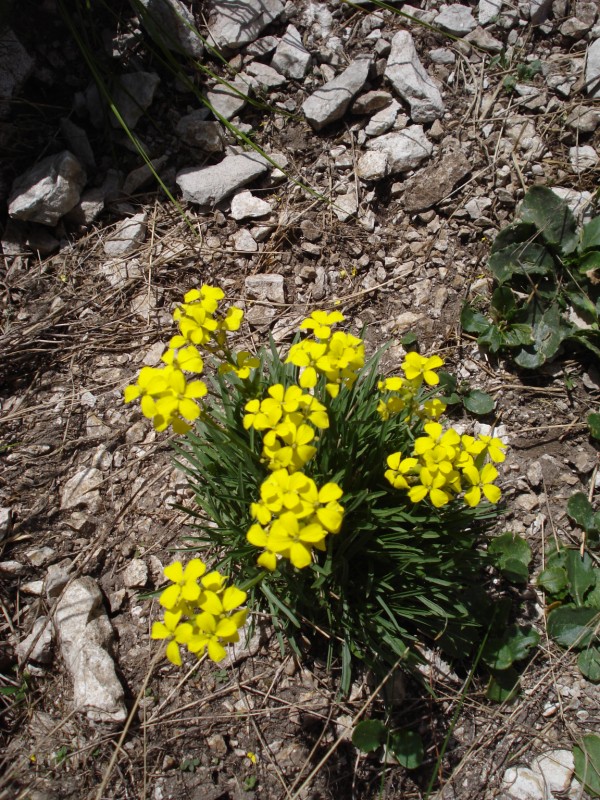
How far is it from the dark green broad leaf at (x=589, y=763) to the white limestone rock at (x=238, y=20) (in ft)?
12.5

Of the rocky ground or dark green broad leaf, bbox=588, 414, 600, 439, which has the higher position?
the rocky ground

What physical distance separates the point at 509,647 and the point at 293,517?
1337 mm

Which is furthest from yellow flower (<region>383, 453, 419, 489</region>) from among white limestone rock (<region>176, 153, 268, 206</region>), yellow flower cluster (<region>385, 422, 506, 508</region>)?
white limestone rock (<region>176, 153, 268, 206</region>)

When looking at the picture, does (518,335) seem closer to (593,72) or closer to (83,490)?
(593,72)

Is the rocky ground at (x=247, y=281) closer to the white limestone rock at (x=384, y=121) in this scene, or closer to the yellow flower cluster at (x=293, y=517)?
the white limestone rock at (x=384, y=121)

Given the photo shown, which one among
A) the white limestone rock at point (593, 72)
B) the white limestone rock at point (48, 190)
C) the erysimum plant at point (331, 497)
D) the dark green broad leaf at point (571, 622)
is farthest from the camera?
the white limestone rock at point (593, 72)

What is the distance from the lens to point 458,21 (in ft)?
11.3

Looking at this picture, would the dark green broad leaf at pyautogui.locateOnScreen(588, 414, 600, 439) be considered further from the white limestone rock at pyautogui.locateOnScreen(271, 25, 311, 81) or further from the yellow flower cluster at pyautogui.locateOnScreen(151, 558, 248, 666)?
the white limestone rock at pyautogui.locateOnScreen(271, 25, 311, 81)

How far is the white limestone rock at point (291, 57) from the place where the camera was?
3455 mm

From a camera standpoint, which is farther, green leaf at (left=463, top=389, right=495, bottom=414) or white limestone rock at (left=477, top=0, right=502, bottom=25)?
white limestone rock at (left=477, top=0, right=502, bottom=25)

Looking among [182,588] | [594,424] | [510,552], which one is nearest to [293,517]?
[182,588]

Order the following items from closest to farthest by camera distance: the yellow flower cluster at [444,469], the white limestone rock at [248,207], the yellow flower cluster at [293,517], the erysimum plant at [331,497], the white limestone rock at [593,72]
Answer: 1. the yellow flower cluster at [293,517]
2. the erysimum plant at [331,497]
3. the yellow flower cluster at [444,469]
4. the white limestone rock at [593,72]
5. the white limestone rock at [248,207]

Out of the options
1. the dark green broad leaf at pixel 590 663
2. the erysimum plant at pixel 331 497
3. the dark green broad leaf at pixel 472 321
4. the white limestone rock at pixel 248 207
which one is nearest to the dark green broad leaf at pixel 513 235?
the dark green broad leaf at pixel 472 321

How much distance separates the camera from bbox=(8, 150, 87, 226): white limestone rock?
3094mm
